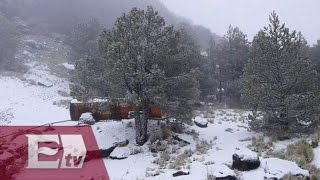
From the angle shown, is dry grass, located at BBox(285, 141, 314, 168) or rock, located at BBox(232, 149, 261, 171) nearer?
rock, located at BBox(232, 149, 261, 171)

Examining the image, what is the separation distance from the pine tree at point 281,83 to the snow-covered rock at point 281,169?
609cm

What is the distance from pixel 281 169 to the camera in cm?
1441

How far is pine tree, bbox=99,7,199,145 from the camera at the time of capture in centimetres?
2123

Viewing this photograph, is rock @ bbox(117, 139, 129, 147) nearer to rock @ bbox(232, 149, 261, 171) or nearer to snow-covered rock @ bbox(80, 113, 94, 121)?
snow-covered rock @ bbox(80, 113, 94, 121)

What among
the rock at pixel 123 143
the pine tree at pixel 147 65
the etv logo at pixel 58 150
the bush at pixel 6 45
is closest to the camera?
the etv logo at pixel 58 150

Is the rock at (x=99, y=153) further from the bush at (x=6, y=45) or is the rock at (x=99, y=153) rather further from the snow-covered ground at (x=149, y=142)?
the bush at (x=6, y=45)

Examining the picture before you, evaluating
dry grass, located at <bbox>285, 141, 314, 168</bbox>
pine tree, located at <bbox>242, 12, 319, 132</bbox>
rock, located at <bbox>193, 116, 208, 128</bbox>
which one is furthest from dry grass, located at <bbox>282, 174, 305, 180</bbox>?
rock, located at <bbox>193, 116, 208, 128</bbox>

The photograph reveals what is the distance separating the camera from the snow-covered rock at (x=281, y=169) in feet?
46.1

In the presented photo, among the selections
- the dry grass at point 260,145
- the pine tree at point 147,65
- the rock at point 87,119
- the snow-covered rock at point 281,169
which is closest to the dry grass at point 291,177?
the snow-covered rock at point 281,169

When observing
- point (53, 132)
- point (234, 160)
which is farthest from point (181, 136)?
point (53, 132)

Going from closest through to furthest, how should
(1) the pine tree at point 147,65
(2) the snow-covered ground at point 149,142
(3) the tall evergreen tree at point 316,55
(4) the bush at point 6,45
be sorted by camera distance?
(2) the snow-covered ground at point 149,142
(1) the pine tree at point 147,65
(3) the tall evergreen tree at point 316,55
(4) the bush at point 6,45

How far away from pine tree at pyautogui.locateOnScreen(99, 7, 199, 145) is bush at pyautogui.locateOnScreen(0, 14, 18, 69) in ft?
102

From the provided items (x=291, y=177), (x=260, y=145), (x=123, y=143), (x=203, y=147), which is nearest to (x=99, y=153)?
(x=123, y=143)

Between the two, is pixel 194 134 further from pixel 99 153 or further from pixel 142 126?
pixel 99 153
